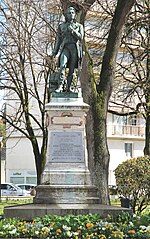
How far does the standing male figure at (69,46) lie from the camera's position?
580 inches

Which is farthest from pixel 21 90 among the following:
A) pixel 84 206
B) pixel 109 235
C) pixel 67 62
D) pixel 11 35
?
pixel 109 235

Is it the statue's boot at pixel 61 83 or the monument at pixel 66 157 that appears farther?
the statue's boot at pixel 61 83

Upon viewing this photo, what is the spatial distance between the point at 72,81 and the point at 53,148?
1997 millimetres

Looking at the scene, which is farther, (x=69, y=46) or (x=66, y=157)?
(x=69, y=46)

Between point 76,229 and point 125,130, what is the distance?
44.6 metres

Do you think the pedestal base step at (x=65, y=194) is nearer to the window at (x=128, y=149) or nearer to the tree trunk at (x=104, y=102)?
the tree trunk at (x=104, y=102)

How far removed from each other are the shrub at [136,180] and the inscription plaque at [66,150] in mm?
8092

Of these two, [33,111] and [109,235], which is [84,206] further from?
[33,111]

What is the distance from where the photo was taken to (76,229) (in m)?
10.4

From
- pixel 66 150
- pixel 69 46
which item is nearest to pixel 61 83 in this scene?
pixel 69 46

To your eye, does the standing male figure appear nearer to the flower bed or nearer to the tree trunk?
the tree trunk

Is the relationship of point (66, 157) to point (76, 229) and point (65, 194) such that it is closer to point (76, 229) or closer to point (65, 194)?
point (65, 194)

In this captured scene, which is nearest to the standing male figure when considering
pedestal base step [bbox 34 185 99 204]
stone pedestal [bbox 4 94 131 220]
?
stone pedestal [bbox 4 94 131 220]

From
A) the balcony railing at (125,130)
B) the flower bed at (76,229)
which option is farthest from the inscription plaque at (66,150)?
the balcony railing at (125,130)
